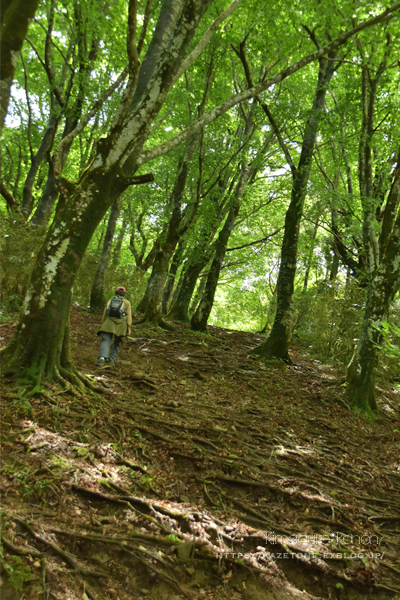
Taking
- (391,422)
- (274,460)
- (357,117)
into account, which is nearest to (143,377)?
(274,460)

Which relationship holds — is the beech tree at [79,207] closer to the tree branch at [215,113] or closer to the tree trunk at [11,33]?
the tree branch at [215,113]

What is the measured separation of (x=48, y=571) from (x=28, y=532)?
0.39 metres

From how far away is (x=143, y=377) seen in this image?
291 inches

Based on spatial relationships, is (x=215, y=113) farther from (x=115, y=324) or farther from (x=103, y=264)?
(x=103, y=264)

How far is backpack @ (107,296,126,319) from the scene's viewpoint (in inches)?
315

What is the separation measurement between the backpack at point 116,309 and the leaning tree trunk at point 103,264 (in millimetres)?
5526

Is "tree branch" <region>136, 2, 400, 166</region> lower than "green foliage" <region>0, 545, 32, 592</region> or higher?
higher

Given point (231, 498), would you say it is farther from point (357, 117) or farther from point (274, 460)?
point (357, 117)

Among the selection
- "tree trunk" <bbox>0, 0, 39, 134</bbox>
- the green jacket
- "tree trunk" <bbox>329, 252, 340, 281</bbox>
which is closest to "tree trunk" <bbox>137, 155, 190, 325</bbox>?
the green jacket

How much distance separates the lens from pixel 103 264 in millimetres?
13320

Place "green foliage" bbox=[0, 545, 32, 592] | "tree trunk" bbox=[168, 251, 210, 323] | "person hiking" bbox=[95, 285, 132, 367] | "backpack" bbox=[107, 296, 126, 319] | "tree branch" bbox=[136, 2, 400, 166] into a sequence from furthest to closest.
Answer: "tree trunk" bbox=[168, 251, 210, 323] → "backpack" bbox=[107, 296, 126, 319] → "person hiking" bbox=[95, 285, 132, 367] → "tree branch" bbox=[136, 2, 400, 166] → "green foliage" bbox=[0, 545, 32, 592]

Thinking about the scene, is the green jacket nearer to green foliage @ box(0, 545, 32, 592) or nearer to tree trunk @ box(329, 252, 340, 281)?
green foliage @ box(0, 545, 32, 592)

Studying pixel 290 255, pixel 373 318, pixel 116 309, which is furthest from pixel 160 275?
pixel 373 318

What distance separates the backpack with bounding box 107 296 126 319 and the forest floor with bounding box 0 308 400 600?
1.26 m
